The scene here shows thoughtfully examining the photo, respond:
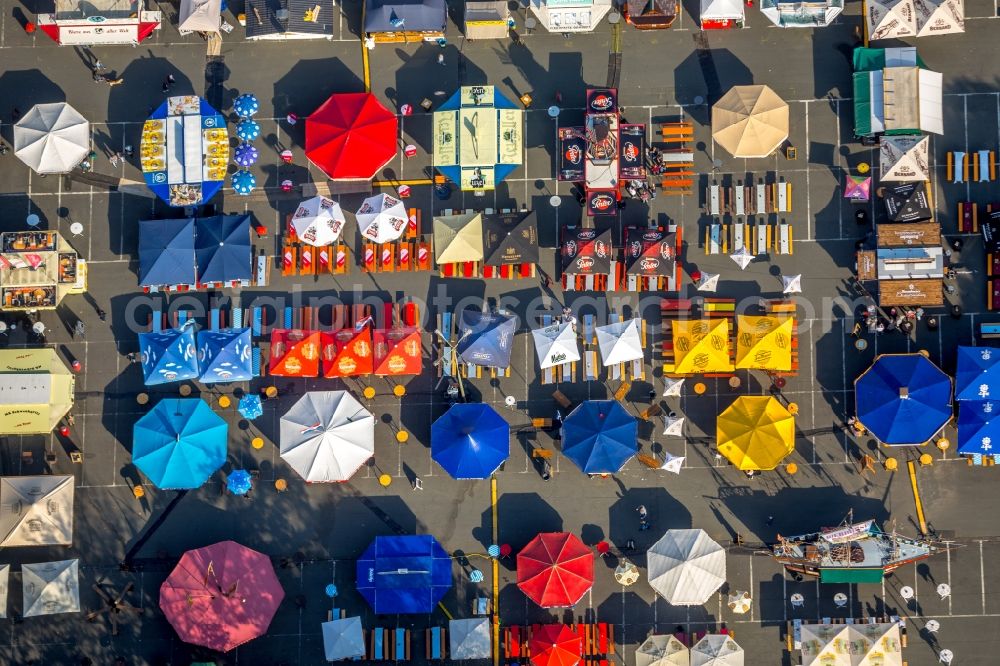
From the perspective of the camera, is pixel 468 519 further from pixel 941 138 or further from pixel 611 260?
pixel 941 138

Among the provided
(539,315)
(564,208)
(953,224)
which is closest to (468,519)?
(539,315)

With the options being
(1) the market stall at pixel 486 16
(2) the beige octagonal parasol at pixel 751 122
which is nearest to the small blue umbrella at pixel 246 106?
(1) the market stall at pixel 486 16

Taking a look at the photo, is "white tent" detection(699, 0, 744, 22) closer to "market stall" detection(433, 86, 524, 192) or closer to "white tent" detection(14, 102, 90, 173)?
"market stall" detection(433, 86, 524, 192)

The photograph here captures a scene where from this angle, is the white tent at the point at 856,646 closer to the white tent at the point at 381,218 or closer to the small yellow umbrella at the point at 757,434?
the small yellow umbrella at the point at 757,434

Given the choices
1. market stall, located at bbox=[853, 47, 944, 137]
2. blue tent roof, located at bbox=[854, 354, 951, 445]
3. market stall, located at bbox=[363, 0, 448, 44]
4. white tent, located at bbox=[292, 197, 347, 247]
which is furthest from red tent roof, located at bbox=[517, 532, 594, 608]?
market stall, located at bbox=[363, 0, 448, 44]

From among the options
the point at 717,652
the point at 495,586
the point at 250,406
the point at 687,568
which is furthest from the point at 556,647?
the point at 250,406

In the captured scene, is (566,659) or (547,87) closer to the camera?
(566,659)

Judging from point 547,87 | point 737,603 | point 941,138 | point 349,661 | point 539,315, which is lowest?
point 349,661
